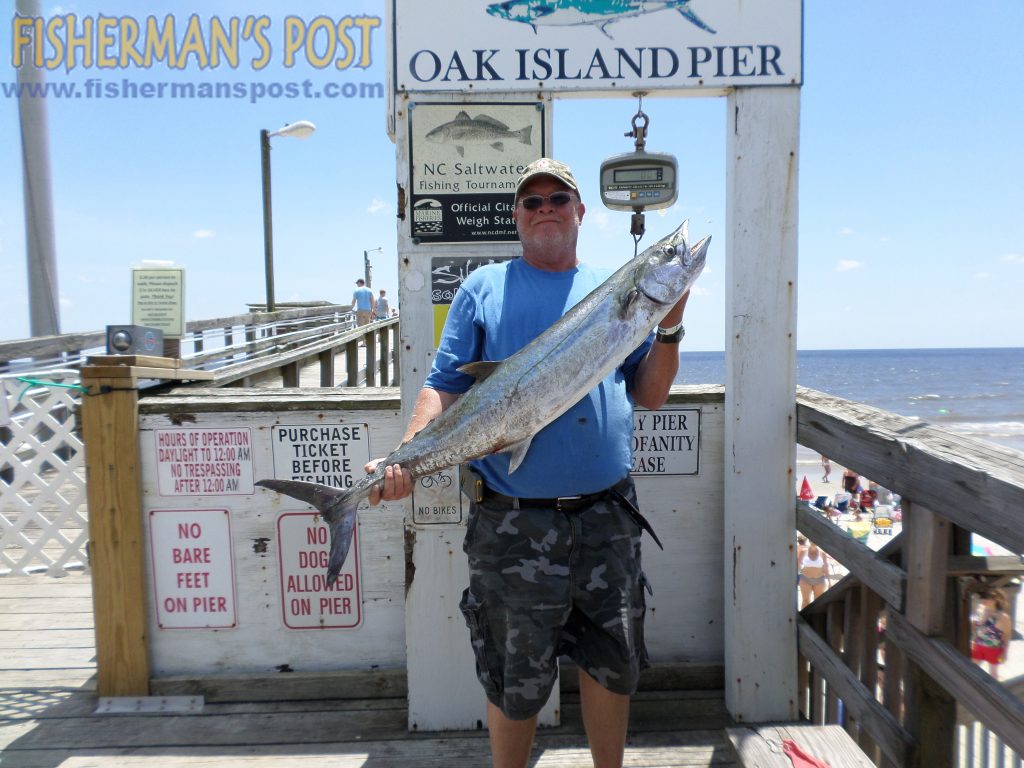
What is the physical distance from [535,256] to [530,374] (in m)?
0.49

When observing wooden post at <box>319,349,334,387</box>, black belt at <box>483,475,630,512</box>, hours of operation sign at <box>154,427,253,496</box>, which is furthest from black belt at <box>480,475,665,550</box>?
wooden post at <box>319,349,334,387</box>

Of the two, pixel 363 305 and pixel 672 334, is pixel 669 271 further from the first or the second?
pixel 363 305

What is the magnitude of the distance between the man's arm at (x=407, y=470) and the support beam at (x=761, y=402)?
1.35 m

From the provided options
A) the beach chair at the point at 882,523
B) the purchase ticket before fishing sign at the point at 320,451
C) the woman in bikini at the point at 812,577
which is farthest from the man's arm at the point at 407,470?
the beach chair at the point at 882,523

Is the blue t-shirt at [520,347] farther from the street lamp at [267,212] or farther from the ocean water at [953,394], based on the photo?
the ocean water at [953,394]

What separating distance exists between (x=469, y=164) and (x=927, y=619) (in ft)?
7.59

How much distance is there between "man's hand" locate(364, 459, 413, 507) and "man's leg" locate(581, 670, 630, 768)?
882 millimetres

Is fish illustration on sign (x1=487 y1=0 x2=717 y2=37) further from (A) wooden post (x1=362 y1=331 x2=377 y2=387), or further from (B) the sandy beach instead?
(A) wooden post (x1=362 y1=331 x2=377 y2=387)

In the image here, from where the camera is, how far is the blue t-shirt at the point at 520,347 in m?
2.27

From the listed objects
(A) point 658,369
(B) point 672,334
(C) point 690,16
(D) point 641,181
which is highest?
(C) point 690,16

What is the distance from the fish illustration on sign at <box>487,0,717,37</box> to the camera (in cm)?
295

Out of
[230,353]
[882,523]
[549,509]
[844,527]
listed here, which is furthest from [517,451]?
[882,523]

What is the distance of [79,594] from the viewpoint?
4.83 m

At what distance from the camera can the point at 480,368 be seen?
7.31ft
